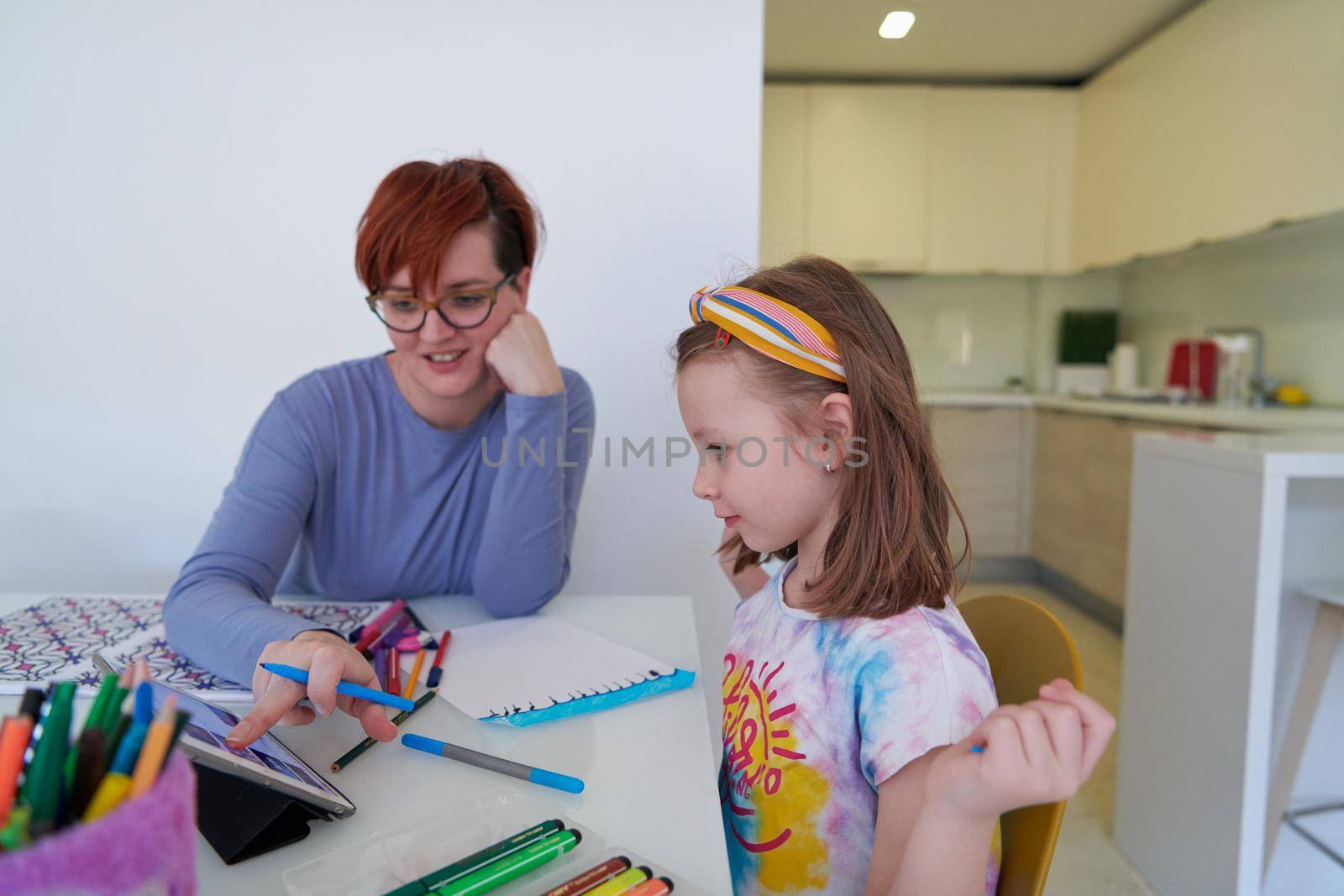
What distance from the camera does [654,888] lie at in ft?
1.64

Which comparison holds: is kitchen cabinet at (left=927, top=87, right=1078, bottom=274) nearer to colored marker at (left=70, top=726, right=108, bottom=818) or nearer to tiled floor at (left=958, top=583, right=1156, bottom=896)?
tiled floor at (left=958, top=583, right=1156, bottom=896)

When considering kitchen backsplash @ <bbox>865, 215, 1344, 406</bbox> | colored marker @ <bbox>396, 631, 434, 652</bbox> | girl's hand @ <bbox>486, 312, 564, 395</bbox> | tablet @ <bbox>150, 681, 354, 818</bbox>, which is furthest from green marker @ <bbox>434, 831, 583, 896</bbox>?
kitchen backsplash @ <bbox>865, 215, 1344, 406</bbox>

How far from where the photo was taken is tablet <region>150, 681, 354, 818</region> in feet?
1.69

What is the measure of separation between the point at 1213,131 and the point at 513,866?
3515mm

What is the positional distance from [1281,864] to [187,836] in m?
1.84

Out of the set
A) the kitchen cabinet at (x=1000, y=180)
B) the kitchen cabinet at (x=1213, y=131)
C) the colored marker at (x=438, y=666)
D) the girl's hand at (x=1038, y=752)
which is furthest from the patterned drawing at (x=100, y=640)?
the kitchen cabinet at (x=1000, y=180)

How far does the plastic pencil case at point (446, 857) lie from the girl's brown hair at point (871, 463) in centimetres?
31

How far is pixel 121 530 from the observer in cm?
171

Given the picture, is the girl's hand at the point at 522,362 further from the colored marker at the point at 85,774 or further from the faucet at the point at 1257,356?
the faucet at the point at 1257,356

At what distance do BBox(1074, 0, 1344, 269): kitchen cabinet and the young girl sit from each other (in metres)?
2.48

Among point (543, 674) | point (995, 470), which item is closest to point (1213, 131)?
point (995, 470)

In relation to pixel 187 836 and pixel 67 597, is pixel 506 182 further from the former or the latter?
pixel 187 836

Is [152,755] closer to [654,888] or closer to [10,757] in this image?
[10,757]

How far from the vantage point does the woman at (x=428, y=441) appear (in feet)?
3.74
